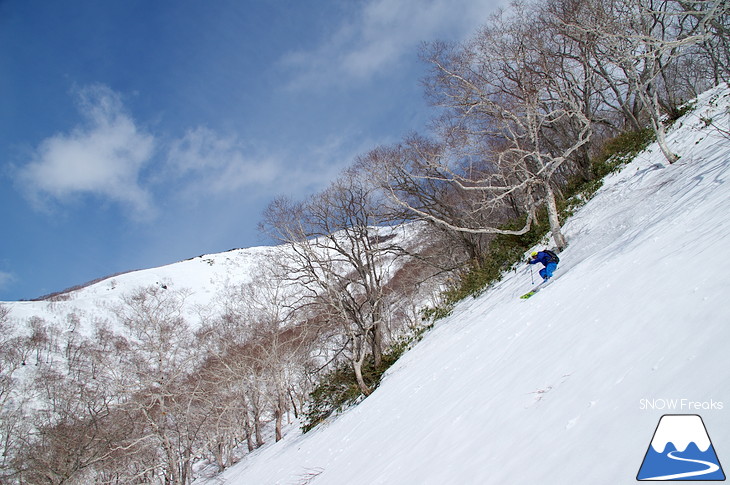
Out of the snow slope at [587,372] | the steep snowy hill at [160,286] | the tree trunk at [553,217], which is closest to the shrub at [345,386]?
the snow slope at [587,372]

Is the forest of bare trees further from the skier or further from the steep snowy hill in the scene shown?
the steep snowy hill

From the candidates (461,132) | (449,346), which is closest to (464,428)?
(449,346)

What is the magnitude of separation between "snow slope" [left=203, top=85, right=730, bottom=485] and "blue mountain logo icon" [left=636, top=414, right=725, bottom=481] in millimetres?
49

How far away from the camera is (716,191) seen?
5.49 metres

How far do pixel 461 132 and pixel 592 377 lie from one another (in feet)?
41.4

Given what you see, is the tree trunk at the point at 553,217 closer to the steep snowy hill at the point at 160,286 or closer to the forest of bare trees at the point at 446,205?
the forest of bare trees at the point at 446,205

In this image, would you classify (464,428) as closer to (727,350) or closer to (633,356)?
(633,356)

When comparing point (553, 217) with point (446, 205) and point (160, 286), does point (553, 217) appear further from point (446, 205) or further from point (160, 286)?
point (160, 286)

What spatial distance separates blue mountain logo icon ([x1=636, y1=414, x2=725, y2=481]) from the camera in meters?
1.70

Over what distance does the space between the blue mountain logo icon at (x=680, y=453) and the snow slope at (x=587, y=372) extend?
1.9 inches

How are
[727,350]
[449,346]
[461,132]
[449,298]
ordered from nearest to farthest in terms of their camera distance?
1. [727,350]
2. [449,346]
3. [461,132]
4. [449,298]

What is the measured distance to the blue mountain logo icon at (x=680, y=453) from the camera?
170 cm

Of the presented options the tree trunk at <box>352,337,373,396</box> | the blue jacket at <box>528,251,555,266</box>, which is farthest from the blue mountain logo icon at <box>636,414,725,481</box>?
the tree trunk at <box>352,337,373,396</box>

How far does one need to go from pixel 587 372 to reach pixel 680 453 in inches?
52.6
